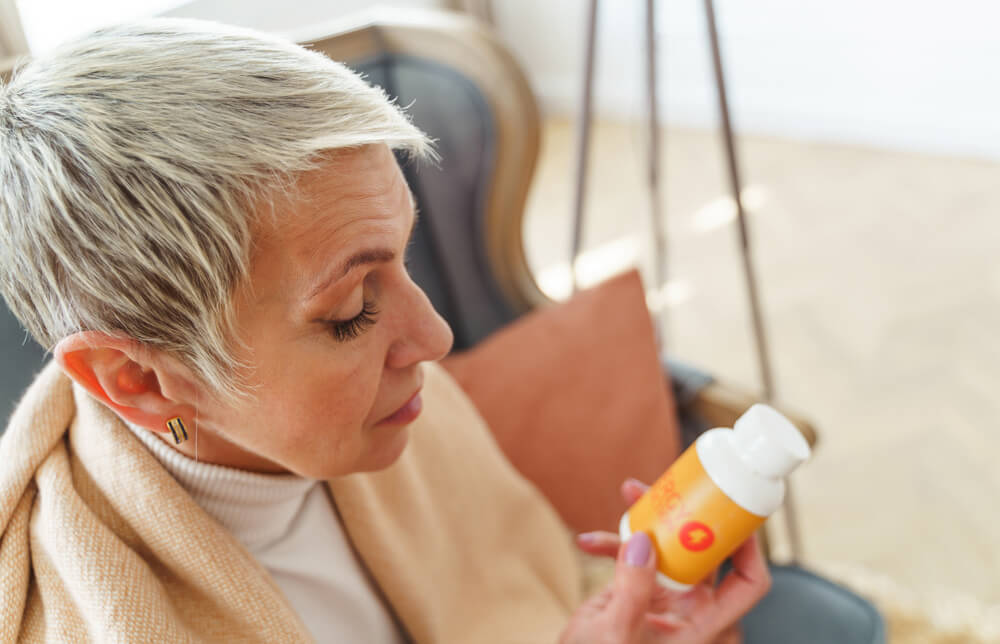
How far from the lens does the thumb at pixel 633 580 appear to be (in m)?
0.74

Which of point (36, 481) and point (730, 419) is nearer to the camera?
point (36, 481)

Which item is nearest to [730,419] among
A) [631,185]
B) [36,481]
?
[36,481]

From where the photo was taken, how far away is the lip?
2.61 ft

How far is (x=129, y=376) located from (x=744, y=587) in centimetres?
61

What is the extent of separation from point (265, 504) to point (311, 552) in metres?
0.09

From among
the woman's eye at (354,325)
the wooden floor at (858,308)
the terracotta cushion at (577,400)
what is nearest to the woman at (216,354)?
the woman's eye at (354,325)

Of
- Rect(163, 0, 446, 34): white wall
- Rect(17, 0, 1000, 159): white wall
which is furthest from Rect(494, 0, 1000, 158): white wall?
Rect(163, 0, 446, 34): white wall

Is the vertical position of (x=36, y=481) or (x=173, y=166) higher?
(x=173, y=166)

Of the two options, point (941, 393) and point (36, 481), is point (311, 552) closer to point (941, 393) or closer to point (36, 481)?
point (36, 481)

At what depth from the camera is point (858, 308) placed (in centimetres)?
241

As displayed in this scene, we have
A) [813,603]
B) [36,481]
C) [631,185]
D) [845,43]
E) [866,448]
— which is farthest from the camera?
[631,185]

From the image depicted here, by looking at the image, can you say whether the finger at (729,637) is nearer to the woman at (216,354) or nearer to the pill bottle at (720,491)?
the woman at (216,354)

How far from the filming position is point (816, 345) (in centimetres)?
233

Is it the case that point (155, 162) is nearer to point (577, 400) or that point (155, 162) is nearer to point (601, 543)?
point (601, 543)
